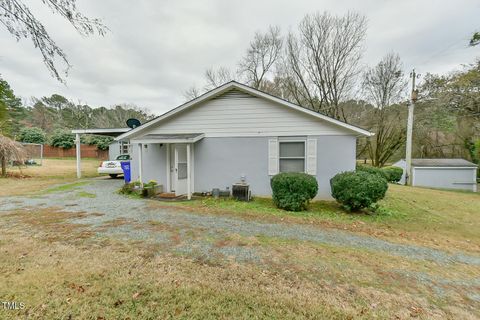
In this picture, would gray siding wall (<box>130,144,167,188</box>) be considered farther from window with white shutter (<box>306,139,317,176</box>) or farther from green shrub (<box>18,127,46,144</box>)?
green shrub (<box>18,127,46,144</box>)

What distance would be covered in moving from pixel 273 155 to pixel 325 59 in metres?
13.2

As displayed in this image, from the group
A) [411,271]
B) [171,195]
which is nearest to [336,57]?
[171,195]

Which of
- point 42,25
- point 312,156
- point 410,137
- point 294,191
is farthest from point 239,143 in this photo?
point 410,137

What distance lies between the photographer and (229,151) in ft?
28.6

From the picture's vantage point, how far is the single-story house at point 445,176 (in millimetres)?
16469

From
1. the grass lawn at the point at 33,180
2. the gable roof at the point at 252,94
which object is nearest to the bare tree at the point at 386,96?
the gable roof at the point at 252,94

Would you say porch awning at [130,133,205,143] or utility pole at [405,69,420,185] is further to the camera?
utility pole at [405,69,420,185]

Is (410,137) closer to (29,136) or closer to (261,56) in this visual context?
(261,56)

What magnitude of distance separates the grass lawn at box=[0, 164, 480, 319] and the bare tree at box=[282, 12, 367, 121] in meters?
14.9

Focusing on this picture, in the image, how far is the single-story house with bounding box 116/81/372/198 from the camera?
26.3 feet

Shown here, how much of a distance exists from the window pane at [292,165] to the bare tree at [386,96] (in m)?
15.6

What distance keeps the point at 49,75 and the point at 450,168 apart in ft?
78.0

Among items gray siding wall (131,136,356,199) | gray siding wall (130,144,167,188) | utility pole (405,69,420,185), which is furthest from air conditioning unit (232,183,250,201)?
utility pole (405,69,420,185)

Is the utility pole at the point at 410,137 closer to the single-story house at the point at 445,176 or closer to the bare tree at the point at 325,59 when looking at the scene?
the single-story house at the point at 445,176
